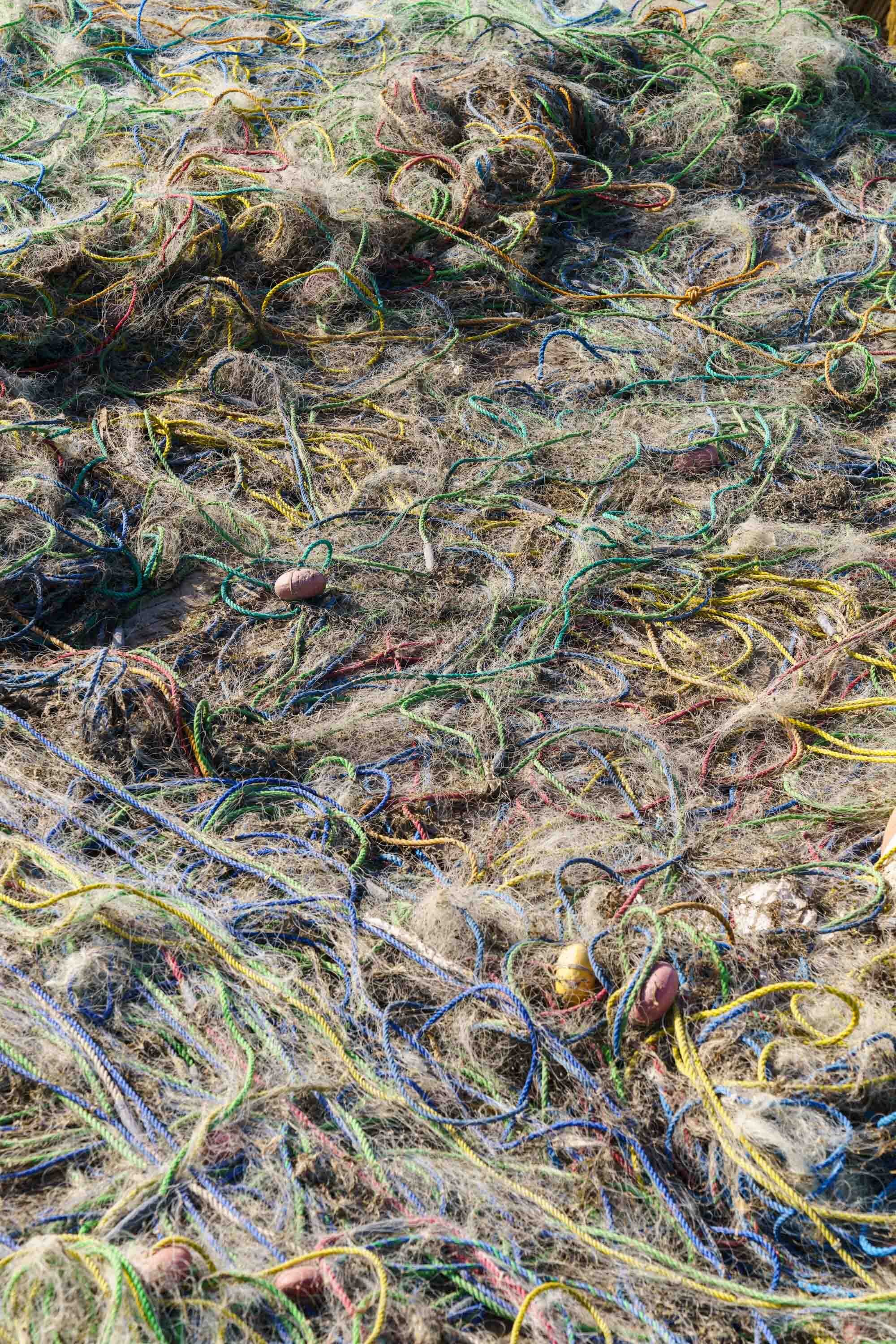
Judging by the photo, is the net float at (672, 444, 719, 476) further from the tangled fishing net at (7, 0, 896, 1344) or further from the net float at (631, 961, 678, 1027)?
the net float at (631, 961, 678, 1027)

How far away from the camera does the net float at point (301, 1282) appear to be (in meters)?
1.93

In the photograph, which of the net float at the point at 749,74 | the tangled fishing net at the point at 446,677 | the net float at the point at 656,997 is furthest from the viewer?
the net float at the point at 749,74

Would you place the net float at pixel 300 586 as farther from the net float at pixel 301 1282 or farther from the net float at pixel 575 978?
the net float at pixel 301 1282

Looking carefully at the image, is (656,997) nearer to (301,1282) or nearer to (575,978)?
(575,978)

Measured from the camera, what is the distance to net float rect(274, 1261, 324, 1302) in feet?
6.34

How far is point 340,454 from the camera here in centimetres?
407

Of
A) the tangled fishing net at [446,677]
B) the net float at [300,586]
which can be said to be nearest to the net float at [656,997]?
the tangled fishing net at [446,677]

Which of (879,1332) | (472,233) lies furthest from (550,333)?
(879,1332)

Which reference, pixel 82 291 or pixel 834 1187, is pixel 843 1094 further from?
pixel 82 291

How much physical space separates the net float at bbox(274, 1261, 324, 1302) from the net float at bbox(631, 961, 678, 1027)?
77cm

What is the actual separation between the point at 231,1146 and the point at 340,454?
98.5 inches

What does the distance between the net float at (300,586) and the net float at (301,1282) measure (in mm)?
1951

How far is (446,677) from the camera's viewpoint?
3.25 m

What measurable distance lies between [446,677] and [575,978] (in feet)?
3.43
